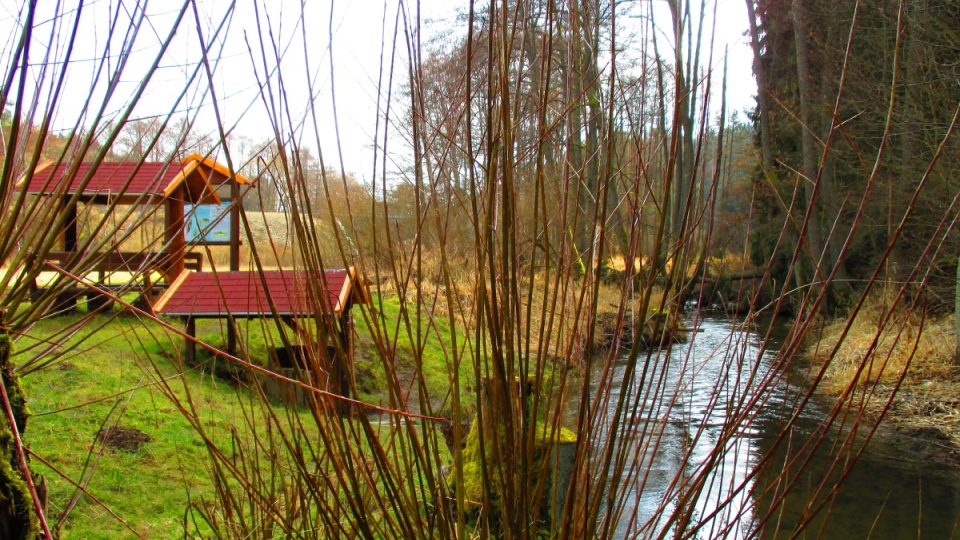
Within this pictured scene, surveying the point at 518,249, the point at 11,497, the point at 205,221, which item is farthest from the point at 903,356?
the point at 11,497

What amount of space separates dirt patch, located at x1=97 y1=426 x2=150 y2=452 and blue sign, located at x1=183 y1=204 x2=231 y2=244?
1444mm

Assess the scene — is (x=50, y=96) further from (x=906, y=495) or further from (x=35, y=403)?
(x=906, y=495)

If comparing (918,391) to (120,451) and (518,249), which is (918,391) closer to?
(120,451)

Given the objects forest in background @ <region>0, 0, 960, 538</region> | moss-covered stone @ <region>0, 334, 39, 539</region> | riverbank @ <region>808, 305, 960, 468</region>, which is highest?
forest in background @ <region>0, 0, 960, 538</region>

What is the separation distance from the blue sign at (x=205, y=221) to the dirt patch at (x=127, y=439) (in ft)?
4.74

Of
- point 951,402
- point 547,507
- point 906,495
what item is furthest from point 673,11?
point 951,402

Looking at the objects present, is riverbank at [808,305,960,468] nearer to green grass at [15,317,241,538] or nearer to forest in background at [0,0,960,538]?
green grass at [15,317,241,538]

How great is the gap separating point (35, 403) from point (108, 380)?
Result: 2.93 ft

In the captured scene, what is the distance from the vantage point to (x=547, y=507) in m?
3.54

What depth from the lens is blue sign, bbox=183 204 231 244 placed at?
4.78 feet

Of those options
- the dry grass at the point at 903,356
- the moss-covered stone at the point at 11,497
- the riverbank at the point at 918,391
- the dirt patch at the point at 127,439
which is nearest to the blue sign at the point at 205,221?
the moss-covered stone at the point at 11,497

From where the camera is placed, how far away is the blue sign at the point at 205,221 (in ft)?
4.78

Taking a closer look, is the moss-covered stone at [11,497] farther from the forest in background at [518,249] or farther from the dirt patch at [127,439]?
the dirt patch at [127,439]

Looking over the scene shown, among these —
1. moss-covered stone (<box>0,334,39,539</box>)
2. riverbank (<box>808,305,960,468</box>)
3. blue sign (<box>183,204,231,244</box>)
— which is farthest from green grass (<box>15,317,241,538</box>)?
riverbank (<box>808,305,960,468</box>)
